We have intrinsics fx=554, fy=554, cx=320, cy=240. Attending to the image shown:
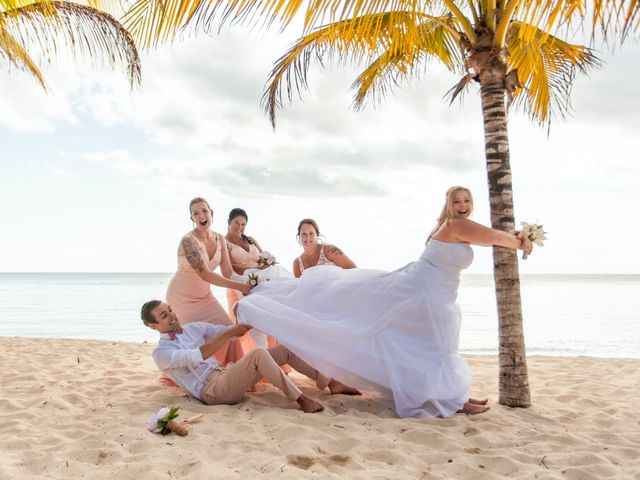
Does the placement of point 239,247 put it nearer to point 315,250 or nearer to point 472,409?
point 315,250

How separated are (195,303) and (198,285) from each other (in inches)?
8.0

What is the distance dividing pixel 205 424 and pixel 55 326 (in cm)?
1711

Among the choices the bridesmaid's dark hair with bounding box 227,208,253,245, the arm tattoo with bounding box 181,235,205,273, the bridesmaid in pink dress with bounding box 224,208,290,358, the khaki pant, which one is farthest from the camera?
the bridesmaid's dark hair with bounding box 227,208,253,245

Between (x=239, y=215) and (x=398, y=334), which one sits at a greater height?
(x=239, y=215)

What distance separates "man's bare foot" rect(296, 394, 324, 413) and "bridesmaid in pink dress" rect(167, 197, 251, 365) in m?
1.39

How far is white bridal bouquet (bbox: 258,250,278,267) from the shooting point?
6.62 meters

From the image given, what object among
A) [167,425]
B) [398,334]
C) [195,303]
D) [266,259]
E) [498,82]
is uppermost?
[498,82]

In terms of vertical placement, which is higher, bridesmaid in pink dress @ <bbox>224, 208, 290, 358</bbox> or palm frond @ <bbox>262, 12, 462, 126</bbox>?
palm frond @ <bbox>262, 12, 462, 126</bbox>

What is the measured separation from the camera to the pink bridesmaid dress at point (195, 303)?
20.3 feet

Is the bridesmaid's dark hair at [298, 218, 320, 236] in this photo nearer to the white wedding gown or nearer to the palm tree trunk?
the white wedding gown

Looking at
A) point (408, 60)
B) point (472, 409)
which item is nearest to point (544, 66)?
point (408, 60)

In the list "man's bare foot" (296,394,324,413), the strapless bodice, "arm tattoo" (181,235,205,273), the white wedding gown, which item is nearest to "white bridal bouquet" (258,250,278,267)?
"arm tattoo" (181,235,205,273)

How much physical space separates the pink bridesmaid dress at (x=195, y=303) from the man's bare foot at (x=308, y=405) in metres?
1.39

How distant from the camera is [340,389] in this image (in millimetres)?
5711
